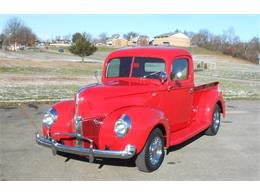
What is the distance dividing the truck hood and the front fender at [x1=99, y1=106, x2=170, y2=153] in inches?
7.0

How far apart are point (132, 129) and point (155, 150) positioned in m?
0.68

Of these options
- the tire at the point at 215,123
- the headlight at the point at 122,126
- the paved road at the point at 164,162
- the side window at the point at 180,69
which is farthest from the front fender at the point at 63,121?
the tire at the point at 215,123

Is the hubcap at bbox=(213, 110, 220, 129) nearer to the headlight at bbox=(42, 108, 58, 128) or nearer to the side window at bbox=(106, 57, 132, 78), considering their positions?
the side window at bbox=(106, 57, 132, 78)

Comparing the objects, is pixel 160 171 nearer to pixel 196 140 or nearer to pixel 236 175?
pixel 236 175

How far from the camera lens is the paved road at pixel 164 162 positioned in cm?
533

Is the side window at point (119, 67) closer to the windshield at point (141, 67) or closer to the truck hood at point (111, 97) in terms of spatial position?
the windshield at point (141, 67)

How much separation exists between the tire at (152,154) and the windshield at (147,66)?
1331mm

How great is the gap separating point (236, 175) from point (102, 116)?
2.23m

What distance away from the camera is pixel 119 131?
5.28 meters

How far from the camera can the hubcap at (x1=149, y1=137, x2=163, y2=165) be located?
18.3 ft

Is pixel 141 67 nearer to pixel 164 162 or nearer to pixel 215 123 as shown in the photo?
pixel 164 162

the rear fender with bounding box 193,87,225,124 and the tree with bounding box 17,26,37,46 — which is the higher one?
the tree with bounding box 17,26,37,46

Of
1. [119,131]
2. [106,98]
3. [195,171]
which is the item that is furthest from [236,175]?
[106,98]

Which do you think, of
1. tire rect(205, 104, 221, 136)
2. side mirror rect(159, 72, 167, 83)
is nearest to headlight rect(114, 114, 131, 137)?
side mirror rect(159, 72, 167, 83)
